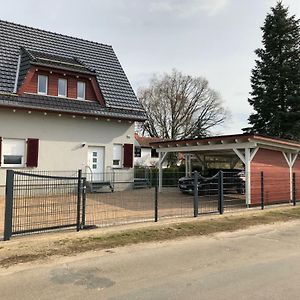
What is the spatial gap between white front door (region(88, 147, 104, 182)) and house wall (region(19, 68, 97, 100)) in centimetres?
285

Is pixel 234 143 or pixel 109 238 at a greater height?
pixel 234 143

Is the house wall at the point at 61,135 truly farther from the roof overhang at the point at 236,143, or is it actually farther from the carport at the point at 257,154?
the carport at the point at 257,154

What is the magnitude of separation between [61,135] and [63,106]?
146 cm

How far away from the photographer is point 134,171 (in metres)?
22.5

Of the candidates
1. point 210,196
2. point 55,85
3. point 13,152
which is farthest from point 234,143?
point 13,152

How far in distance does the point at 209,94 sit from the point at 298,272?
56.2 m

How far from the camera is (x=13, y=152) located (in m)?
18.0

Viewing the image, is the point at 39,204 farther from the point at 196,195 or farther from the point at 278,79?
the point at 278,79

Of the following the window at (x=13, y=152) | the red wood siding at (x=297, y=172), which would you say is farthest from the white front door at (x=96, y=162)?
the red wood siding at (x=297, y=172)

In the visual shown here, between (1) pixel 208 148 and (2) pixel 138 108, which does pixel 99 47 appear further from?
(1) pixel 208 148

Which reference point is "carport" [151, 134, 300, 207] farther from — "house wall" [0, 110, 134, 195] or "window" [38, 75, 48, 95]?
"window" [38, 75, 48, 95]

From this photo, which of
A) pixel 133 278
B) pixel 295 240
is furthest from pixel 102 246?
pixel 295 240

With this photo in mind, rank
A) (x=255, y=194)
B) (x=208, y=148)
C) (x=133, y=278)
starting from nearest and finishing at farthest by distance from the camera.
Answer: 1. (x=133, y=278)
2. (x=255, y=194)
3. (x=208, y=148)

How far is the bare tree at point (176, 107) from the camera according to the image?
56.4 meters
